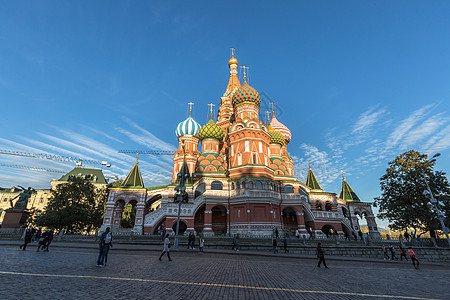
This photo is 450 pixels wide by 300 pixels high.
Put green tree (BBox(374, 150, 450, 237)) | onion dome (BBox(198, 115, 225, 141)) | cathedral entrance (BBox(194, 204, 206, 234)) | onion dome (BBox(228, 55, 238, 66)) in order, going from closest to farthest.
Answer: green tree (BBox(374, 150, 450, 237)) < cathedral entrance (BBox(194, 204, 206, 234)) < onion dome (BBox(198, 115, 225, 141)) < onion dome (BBox(228, 55, 238, 66))

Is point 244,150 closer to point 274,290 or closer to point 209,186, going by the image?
point 209,186

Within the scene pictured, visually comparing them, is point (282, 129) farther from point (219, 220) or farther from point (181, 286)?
point (181, 286)

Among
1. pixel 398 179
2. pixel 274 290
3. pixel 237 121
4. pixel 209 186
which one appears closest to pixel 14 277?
pixel 274 290

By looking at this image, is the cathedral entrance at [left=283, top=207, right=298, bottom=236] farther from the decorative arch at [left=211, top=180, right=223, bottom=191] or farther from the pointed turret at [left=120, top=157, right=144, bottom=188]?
the pointed turret at [left=120, top=157, right=144, bottom=188]

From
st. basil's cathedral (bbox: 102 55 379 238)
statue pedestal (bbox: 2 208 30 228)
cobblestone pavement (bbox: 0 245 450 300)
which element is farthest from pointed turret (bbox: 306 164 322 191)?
statue pedestal (bbox: 2 208 30 228)

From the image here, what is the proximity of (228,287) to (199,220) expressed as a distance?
2745cm

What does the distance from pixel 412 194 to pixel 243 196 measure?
66.5 feet

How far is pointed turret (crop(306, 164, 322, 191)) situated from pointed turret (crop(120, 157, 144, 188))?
30.1 metres

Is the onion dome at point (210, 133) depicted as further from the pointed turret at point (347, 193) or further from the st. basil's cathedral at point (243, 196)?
the pointed turret at point (347, 193)

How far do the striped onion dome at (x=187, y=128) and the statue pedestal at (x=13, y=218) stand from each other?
2751cm

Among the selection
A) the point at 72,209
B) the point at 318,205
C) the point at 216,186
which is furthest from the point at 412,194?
the point at 72,209

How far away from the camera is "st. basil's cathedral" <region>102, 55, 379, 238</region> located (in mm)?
29109

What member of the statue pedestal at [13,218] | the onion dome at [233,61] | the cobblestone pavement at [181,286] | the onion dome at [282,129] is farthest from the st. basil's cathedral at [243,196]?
the onion dome at [233,61]

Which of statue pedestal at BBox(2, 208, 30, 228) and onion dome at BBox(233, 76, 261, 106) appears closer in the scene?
statue pedestal at BBox(2, 208, 30, 228)
